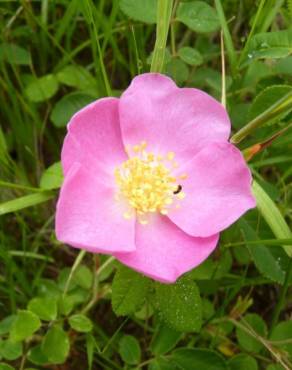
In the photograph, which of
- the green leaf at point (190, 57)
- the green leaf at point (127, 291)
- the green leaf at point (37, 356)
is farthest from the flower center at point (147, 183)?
the green leaf at point (37, 356)

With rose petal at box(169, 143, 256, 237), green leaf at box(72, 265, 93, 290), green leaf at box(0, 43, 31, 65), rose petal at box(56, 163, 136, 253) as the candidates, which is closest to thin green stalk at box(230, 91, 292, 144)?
rose petal at box(169, 143, 256, 237)

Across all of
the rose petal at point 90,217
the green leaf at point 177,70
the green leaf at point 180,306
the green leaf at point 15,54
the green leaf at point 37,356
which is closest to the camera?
the rose petal at point 90,217

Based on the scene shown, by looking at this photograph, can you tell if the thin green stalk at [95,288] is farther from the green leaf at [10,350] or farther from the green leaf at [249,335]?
the green leaf at [249,335]

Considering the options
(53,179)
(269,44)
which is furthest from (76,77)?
(269,44)

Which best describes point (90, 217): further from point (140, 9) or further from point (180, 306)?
point (140, 9)

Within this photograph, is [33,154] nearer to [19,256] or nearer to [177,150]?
[19,256]

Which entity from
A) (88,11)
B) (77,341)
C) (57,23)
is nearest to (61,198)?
(88,11)

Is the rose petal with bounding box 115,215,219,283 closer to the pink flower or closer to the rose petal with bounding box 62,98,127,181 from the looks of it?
the pink flower
